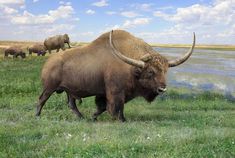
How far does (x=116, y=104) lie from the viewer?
13328 mm

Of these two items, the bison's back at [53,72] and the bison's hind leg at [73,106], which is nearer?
the bison's back at [53,72]

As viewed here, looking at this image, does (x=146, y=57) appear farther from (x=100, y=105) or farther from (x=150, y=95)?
(x=100, y=105)

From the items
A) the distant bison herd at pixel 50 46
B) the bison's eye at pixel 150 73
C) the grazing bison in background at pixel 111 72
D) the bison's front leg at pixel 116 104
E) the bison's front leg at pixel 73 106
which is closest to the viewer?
the bison's eye at pixel 150 73

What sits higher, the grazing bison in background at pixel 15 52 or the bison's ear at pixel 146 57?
the bison's ear at pixel 146 57

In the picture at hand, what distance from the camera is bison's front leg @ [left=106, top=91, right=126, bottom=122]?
13.3m

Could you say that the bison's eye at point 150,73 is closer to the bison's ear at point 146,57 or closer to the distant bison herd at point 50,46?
the bison's ear at point 146,57

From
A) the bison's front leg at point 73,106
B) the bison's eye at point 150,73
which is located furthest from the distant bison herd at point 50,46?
the bison's eye at point 150,73

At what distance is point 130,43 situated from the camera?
1391cm

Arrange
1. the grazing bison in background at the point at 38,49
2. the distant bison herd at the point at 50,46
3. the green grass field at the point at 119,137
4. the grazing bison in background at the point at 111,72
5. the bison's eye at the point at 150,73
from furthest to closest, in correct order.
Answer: the grazing bison in background at the point at 38,49, the distant bison herd at the point at 50,46, the grazing bison in background at the point at 111,72, the bison's eye at the point at 150,73, the green grass field at the point at 119,137

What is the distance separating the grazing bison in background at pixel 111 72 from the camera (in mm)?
12992

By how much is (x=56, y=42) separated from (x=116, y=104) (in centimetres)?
5106

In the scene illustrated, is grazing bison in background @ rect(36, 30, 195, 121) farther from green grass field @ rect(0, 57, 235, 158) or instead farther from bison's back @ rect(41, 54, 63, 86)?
green grass field @ rect(0, 57, 235, 158)

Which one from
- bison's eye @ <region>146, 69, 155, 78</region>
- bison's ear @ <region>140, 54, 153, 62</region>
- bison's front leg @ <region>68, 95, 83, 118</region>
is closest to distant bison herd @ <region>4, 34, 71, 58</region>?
bison's front leg @ <region>68, 95, 83, 118</region>

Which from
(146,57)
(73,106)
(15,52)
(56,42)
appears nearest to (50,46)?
(56,42)
